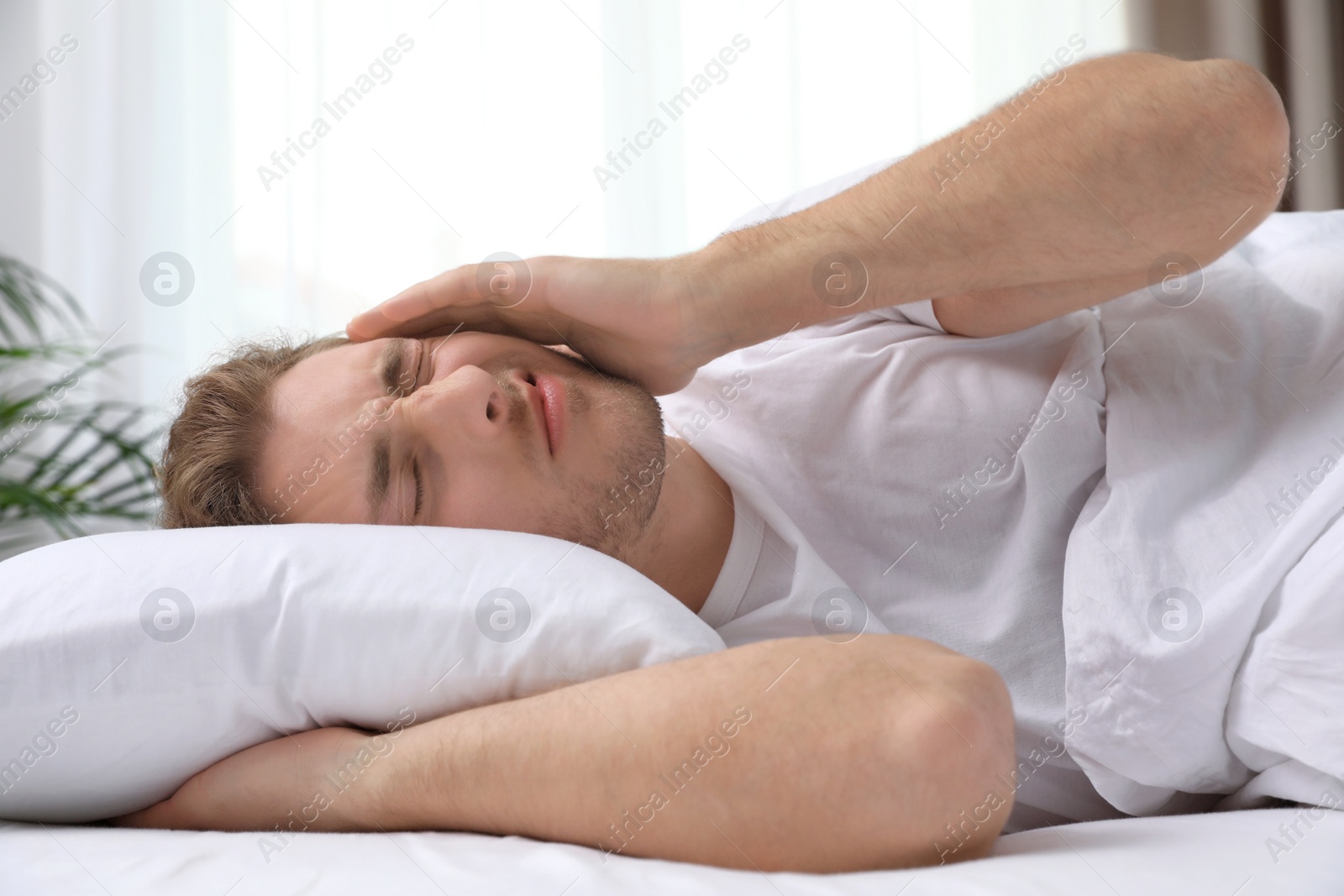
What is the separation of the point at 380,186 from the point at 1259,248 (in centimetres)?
192

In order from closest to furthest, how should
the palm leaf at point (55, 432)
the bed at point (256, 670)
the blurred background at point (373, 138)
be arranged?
the bed at point (256, 670) < the palm leaf at point (55, 432) < the blurred background at point (373, 138)

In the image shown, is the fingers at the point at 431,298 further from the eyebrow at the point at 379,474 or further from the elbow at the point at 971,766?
the elbow at the point at 971,766

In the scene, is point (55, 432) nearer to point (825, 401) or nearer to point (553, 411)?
point (553, 411)

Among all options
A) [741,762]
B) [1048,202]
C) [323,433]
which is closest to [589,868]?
[741,762]

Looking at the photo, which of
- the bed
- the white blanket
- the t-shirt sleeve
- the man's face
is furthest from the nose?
the white blanket

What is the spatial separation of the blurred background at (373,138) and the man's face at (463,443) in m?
1.34

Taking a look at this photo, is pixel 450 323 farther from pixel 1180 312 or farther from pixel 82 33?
pixel 82 33

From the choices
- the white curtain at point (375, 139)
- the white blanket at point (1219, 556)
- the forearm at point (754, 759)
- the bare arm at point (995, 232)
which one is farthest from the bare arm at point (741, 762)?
the white curtain at point (375, 139)

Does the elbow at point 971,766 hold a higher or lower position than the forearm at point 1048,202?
lower

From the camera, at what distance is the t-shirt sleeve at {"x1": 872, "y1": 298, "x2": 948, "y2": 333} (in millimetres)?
1174

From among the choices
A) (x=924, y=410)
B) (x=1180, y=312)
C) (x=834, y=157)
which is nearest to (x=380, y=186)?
(x=834, y=157)

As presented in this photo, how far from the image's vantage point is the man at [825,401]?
929 millimetres

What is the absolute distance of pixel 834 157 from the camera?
2.61 m

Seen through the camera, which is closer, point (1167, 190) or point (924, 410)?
point (1167, 190)
